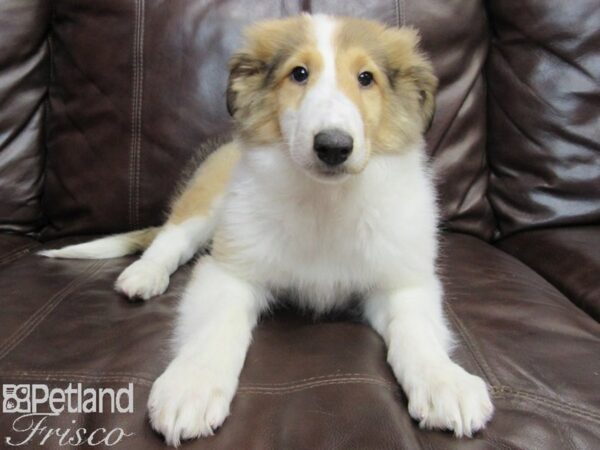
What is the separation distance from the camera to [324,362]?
118 cm

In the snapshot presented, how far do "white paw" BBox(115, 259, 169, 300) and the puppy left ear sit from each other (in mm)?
925

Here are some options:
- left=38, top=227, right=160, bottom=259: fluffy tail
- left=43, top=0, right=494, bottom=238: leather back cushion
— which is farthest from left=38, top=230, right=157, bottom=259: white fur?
left=43, top=0, right=494, bottom=238: leather back cushion

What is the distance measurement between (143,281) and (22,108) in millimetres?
1047

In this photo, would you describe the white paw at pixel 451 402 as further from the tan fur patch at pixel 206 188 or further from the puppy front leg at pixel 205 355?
the tan fur patch at pixel 206 188

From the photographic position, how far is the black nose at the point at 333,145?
120cm

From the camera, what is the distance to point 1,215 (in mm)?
2076

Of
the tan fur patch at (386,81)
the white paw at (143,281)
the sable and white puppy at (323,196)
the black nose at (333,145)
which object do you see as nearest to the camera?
the black nose at (333,145)

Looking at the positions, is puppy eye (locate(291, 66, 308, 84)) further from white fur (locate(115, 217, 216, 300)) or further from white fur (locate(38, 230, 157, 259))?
white fur (locate(38, 230, 157, 259))

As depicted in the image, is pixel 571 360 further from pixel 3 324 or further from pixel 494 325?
pixel 3 324

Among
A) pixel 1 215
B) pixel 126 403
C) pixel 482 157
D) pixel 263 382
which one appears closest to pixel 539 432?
pixel 263 382

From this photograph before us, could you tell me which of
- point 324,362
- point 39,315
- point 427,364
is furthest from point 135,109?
point 427,364

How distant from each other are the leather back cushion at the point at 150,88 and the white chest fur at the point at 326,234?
2.31 feet

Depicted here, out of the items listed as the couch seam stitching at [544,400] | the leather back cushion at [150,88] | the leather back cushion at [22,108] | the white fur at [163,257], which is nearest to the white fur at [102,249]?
the white fur at [163,257]

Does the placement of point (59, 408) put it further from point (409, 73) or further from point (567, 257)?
point (567, 257)
